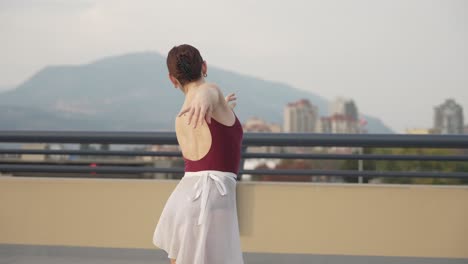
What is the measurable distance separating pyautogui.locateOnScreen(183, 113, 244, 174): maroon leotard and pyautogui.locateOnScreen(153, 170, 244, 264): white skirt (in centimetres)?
3

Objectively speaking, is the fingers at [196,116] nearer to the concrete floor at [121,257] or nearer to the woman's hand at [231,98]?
the woman's hand at [231,98]

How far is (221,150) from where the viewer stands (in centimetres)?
402

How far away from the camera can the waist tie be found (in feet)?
13.2

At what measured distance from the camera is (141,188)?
813cm

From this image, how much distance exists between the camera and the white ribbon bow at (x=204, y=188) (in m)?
4.01

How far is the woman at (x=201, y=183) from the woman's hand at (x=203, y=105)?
3 centimetres

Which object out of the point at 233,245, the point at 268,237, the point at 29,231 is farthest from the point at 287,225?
the point at 233,245

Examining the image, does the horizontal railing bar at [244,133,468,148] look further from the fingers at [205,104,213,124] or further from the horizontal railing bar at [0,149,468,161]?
the fingers at [205,104,213,124]

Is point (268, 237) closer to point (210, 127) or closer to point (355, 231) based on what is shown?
point (355, 231)

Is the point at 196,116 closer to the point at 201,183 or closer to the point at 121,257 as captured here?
the point at 201,183

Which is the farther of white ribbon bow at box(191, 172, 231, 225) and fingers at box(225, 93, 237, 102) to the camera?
fingers at box(225, 93, 237, 102)

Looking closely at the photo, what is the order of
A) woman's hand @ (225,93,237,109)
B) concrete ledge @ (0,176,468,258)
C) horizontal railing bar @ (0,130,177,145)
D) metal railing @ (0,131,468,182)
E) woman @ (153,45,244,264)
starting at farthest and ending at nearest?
horizontal railing bar @ (0,130,177,145) → metal railing @ (0,131,468,182) → concrete ledge @ (0,176,468,258) → woman's hand @ (225,93,237,109) → woman @ (153,45,244,264)

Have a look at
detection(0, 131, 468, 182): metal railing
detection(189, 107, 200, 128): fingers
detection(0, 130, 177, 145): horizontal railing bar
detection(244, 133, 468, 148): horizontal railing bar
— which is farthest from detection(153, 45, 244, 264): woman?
detection(0, 130, 177, 145): horizontal railing bar

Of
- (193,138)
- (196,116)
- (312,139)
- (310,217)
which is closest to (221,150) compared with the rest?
(193,138)
